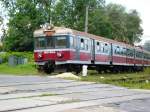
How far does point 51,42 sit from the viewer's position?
104ft

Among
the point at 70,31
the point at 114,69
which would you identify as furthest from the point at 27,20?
the point at 70,31

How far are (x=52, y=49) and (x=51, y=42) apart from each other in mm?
513

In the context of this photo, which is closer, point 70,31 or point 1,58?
point 70,31

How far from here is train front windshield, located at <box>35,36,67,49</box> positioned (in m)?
30.9

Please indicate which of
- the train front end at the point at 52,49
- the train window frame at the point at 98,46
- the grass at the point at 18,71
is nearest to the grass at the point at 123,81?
the train front end at the point at 52,49

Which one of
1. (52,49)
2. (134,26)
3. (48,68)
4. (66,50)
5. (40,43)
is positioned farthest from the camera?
(134,26)

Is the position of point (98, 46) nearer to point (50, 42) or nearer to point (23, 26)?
point (50, 42)

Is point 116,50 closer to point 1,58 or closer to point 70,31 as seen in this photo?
point 70,31

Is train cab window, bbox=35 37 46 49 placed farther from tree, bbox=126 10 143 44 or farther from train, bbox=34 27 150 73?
tree, bbox=126 10 143 44

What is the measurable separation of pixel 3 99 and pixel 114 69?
94.6 feet

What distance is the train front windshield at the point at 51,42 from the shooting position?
3094 cm

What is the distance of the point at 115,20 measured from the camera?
82.6 metres

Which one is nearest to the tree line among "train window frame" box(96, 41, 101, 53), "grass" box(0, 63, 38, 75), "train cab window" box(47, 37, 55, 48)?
"grass" box(0, 63, 38, 75)

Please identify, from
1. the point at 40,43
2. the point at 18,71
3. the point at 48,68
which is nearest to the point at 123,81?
the point at 48,68
